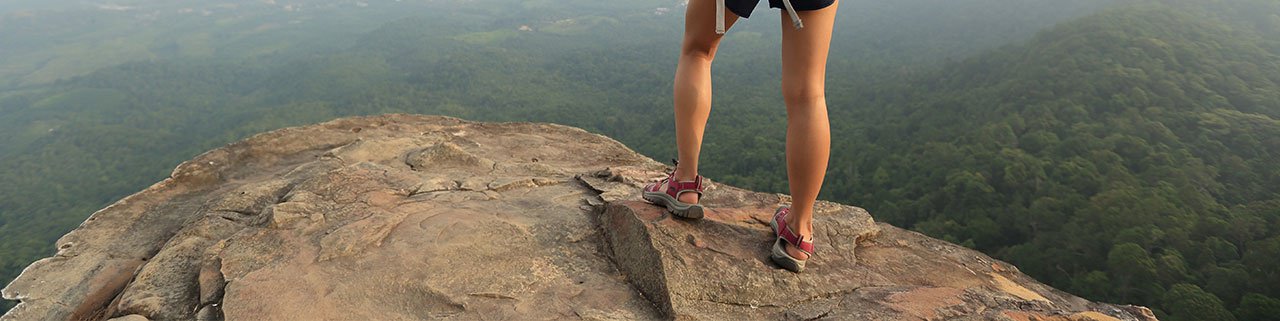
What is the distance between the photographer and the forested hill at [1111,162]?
2720 cm

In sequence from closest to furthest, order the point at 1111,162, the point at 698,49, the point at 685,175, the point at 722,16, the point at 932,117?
the point at 722,16 < the point at 698,49 < the point at 685,175 < the point at 1111,162 < the point at 932,117

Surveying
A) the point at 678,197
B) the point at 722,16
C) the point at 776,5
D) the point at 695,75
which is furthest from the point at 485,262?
the point at 776,5

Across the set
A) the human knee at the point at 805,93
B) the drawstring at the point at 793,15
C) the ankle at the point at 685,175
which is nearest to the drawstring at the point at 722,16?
the drawstring at the point at 793,15

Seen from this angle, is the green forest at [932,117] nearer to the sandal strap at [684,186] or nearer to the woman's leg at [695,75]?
the sandal strap at [684,186]

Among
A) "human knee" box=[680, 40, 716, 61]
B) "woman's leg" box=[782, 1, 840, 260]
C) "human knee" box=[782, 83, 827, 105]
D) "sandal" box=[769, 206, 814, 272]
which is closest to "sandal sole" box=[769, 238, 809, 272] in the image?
"sandal" box=[769, 206, 814, 272]

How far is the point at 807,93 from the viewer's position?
2.87m

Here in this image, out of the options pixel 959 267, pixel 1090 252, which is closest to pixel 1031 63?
pixel 1090 252

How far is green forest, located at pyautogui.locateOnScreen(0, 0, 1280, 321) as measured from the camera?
3112 cm

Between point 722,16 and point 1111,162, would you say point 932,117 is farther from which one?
point 722,16

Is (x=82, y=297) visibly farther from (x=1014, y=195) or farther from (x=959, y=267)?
(x=1014, y=195)

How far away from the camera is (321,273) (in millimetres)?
3115

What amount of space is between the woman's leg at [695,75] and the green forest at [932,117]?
27.9m

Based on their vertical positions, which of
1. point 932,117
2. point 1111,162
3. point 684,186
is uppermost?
point 684,186

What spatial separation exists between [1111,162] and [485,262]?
48.3 metres
